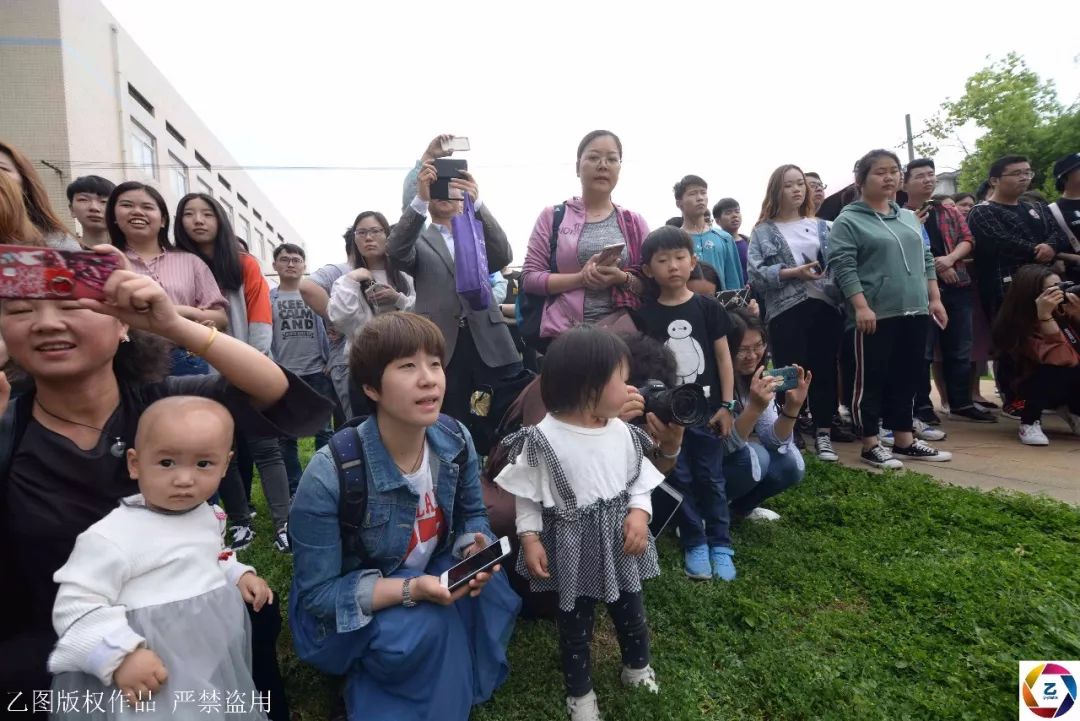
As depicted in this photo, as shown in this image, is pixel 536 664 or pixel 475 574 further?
pixel 536 664

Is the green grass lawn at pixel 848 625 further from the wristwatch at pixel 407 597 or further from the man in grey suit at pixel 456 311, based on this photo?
the man in grey suit at pixel 456 311

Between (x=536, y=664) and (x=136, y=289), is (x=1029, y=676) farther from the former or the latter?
(x=136, y=289)

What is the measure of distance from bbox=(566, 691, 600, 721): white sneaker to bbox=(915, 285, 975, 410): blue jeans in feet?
14.4

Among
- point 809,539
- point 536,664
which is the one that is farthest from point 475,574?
point 809,539

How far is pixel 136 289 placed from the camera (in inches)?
53.6

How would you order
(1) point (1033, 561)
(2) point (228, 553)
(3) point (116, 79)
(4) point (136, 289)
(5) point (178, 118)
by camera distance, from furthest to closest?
1. (5) point (178, 118)
2. (3) point (116, 79)
3. (1) point (1033, 561)
4. (2) point (228, 553)
5. (4) point (136, 289)

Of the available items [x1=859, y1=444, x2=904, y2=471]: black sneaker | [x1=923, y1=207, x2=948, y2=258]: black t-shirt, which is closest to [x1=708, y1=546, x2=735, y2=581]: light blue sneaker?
[x1=859, y1=444, x2=904, y2=471]: black sneaker

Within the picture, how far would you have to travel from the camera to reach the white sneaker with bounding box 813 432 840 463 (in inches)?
169

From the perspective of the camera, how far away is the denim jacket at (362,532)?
70.3 inches

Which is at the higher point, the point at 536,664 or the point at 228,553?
the point at 228,553

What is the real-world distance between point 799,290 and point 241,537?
13.3 ft

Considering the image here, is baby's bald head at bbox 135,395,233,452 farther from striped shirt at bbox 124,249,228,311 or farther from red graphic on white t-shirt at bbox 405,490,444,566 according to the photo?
striped shirt at bbox 124,249,228,311

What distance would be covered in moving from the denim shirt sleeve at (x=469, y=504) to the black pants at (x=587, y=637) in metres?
0.41

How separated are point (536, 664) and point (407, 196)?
2669 millimetres
